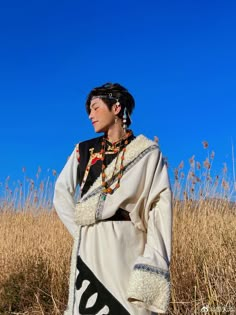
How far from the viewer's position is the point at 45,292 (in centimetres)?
405

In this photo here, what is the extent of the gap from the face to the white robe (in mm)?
151

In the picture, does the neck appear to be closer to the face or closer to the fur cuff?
the face

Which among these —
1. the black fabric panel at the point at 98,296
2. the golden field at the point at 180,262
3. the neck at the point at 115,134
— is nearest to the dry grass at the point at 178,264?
the golden field at the point at 180,262

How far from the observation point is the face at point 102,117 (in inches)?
78.2

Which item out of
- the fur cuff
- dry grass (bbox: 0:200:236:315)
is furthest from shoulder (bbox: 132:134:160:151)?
dry grass (bbox: 0:200:236:315)

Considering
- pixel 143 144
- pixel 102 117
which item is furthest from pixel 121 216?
pixel 102 117

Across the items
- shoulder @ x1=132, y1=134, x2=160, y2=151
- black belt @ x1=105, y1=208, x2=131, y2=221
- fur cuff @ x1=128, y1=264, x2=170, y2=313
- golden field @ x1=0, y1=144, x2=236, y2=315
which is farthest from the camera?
golden field @ x1=0, y1=144, x2=236, y2=315

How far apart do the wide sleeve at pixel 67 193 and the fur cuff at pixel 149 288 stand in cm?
41

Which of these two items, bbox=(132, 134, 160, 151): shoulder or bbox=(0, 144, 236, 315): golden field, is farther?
bbox=(0, 144, 236, 315): golden field

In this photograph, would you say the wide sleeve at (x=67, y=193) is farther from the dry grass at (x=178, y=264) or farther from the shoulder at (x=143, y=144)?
the dry grass at (x=178, y=264)

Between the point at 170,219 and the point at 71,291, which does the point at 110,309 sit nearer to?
the point at 71,291

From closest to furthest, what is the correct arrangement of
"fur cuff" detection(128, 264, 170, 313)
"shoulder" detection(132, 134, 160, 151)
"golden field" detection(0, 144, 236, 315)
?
"fur cuff" detection(128, 264, 170, 313) → "shoulder" detection(132, 134, 160, 151) → "golden field" detection(0, 144, 236, 315)

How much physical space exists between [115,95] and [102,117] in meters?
0.11

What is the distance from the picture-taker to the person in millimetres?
1718
